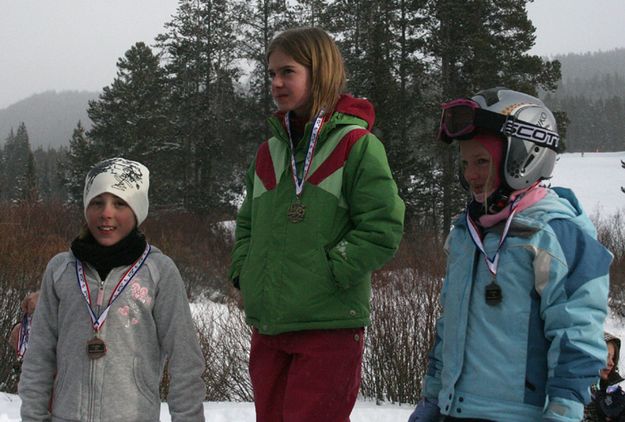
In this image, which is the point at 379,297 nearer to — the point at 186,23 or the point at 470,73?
the point at 470,73

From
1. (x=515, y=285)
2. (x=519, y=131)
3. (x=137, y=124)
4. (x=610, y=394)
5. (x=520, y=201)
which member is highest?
(x=137, y=124)

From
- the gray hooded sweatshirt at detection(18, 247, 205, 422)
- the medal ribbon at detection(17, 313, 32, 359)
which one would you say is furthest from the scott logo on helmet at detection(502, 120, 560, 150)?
the medal ribbon at detection(17, 313, 32, 359)

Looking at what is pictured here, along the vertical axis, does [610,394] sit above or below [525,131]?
below

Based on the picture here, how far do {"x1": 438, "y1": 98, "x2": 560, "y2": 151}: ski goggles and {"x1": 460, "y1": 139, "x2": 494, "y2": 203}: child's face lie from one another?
5 cm

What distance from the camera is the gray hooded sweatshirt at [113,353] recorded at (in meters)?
2.14

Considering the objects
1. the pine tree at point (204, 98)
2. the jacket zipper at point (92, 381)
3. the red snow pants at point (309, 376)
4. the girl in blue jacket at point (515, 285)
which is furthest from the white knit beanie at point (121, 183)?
the pine tree at point (204, 98)

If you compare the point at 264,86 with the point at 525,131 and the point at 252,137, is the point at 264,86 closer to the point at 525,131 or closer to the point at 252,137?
the point at 252,137

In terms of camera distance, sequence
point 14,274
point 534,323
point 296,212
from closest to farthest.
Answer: point 534,323 < point 296,212 < point 14,274

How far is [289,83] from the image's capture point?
98.0 inches

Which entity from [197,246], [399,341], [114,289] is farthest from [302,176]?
[197,246]

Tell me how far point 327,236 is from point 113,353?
0.90 m

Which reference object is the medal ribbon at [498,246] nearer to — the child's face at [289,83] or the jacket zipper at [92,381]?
the child's face at [289,83]

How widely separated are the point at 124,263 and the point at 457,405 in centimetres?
131

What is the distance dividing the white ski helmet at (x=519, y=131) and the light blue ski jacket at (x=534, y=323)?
0.10 m
